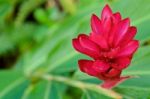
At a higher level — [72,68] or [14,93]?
[72,68]

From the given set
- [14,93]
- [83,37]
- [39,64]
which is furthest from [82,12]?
[83,37]

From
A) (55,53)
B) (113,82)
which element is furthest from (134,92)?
(55,53)

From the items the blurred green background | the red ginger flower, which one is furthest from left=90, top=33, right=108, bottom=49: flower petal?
the blurred green background

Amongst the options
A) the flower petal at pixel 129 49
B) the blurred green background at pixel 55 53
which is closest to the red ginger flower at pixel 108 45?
the flower petal at pixel 129 49

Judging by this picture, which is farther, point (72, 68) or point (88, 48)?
point (72, 68)

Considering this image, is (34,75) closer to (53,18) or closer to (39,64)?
(39,64)

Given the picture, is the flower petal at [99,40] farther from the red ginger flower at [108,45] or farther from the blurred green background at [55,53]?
the blurred green background at [55,53]
